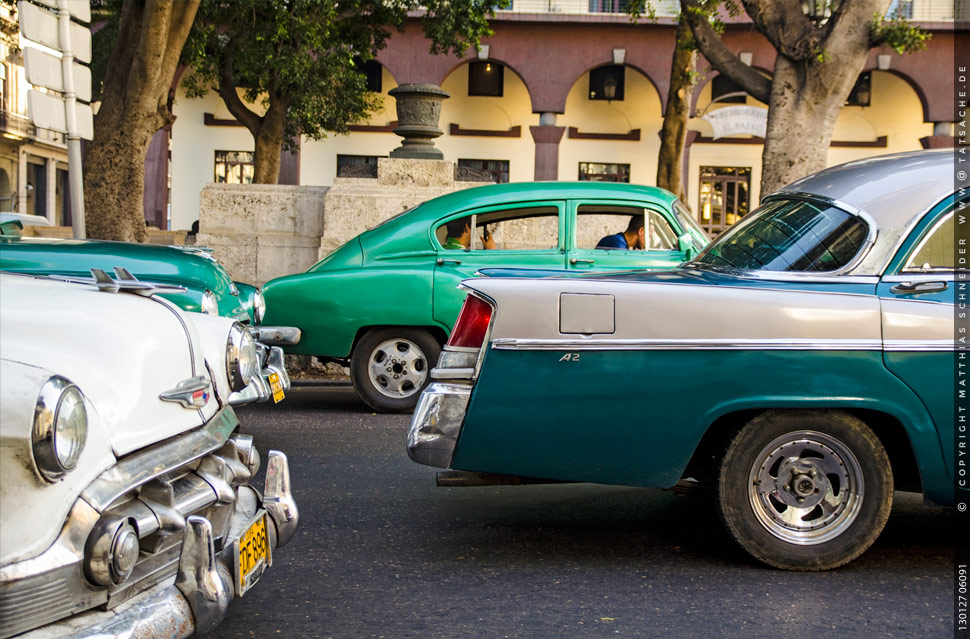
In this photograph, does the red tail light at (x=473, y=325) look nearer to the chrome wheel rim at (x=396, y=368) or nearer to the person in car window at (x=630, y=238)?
the chrome wheel rim at (x=396, y=368)

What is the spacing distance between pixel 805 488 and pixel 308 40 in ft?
55.4

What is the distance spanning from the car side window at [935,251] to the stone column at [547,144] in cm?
2547

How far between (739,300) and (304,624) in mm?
2077

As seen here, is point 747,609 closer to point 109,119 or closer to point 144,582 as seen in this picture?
point 144,582

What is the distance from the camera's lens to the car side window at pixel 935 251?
4.34 meters

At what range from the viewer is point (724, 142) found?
105ft

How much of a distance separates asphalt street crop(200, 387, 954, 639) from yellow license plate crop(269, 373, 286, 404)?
2.00ft

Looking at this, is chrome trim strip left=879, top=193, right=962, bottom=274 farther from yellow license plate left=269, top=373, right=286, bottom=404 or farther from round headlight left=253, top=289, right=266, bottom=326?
round headlight left=253, top=289, right=266, bottom=326

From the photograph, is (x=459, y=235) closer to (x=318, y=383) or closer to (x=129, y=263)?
(x=318, y=383)

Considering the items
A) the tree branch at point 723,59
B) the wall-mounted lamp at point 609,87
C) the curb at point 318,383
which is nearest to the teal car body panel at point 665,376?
the curb at point 318,383

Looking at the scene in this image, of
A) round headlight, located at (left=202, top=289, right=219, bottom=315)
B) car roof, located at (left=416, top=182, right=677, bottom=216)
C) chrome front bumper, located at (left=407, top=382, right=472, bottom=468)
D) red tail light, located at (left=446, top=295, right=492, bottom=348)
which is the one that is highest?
car roof, located at (left=416, top=182, right=677, bottom=216)

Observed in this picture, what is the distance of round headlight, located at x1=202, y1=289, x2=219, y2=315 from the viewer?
6.17 m

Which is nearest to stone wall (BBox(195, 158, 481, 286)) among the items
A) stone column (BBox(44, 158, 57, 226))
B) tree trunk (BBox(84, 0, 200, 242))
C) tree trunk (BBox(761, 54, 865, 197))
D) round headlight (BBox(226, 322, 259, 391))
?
tree trunk (BBox(84, 0, 200, 242))

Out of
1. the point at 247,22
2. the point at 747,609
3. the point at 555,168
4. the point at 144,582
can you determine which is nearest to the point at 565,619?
the point at 747,609
